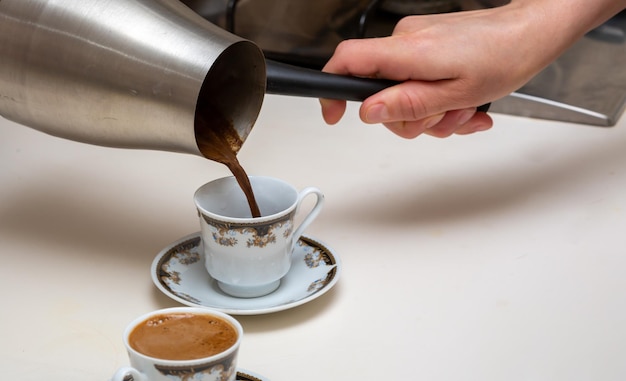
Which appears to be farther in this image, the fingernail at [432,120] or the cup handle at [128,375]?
the fingernail at [432,120]

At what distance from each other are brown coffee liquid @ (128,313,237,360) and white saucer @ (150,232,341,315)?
0.34 feet

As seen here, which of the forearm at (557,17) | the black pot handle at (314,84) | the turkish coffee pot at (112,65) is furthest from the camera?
the forearm at (557,17)

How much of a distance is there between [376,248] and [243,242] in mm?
176

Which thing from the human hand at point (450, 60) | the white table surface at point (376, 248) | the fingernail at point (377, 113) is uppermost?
the human hand at point (450, 60)

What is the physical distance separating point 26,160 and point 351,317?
0.50 m

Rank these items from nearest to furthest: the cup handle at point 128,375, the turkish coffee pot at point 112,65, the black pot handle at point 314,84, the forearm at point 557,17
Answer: the cup handle at point 128,375 → the turkish coffee pot at point 112,65 → the black pot handle at point 314,84 → the forearm at point 557,17

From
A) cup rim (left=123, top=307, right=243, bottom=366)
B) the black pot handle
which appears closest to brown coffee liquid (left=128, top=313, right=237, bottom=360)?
cup rim (left=123, top=307, right=243, bottom=366)

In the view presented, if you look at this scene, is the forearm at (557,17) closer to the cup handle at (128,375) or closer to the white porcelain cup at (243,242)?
the white porcelain cup at (243,242)

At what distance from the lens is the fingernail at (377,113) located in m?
0.86

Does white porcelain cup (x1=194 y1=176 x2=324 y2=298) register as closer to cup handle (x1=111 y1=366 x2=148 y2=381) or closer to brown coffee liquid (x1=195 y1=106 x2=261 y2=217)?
brown coffee liquid (x1=195 y1=106 x2=261 y2=217)

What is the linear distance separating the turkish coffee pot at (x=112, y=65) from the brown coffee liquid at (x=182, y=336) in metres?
0.16

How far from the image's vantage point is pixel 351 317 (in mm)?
749

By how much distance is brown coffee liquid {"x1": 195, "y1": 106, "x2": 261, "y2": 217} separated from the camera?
0.76 m

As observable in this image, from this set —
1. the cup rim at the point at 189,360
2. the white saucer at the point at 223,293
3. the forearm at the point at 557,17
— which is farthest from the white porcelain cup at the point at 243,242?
the forearm at the point at 557,17
